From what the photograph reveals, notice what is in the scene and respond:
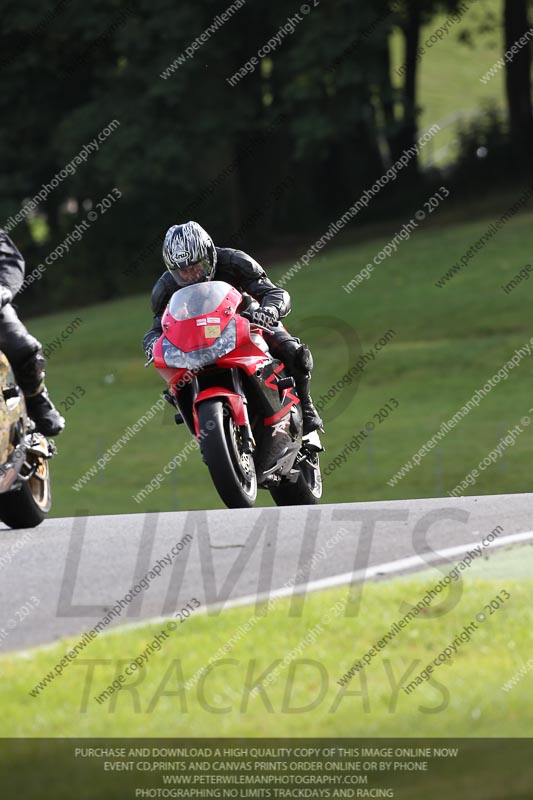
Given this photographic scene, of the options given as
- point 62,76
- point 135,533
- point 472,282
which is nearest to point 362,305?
point 472,282

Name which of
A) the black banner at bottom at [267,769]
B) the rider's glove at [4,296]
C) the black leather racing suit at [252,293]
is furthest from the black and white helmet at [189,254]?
the black banner at bottom at [267,769]

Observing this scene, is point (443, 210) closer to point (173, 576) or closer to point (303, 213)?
point (303, 213)

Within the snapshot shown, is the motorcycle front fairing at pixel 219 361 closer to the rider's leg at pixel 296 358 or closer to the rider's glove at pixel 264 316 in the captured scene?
the rider's glove at pixel 264 316

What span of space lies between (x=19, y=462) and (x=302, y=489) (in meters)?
3.10

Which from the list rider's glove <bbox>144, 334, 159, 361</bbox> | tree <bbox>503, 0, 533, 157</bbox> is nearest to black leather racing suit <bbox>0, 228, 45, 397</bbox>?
rider's glove <bbox>144, 334, 159, 361</bbox>

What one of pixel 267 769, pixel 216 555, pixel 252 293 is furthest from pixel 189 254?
pixel 267 769

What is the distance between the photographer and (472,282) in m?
38.5

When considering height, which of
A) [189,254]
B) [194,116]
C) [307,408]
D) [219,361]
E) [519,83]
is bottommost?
[194,116]

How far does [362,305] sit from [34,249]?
60.2 ft

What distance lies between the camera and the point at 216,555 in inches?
336

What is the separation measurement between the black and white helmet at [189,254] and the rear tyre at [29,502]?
1.68m

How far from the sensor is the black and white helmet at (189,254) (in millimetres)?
10711

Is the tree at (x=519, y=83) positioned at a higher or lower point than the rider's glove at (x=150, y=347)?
lower

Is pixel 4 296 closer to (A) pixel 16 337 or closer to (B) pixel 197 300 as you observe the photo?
(A) pixel 16 337
